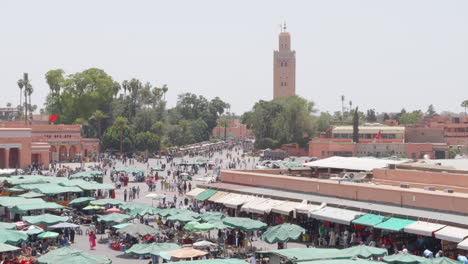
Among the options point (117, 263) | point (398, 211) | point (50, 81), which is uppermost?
point (50, 81)

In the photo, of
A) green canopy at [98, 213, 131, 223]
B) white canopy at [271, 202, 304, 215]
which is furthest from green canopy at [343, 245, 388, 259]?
green canopy at [98, 213, 131, 223]

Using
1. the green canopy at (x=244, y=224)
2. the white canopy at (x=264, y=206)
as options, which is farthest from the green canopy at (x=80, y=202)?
the green canopy at (x=244, y=224)

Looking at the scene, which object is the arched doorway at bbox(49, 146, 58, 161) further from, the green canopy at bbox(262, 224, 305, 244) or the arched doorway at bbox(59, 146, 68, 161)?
the green canopy at bbox(262, 224, 305, 244)

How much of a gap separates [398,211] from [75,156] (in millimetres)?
51038

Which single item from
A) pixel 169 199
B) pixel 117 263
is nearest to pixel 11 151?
pixel 169 199

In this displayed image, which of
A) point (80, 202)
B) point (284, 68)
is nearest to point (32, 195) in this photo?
point (80, 202)

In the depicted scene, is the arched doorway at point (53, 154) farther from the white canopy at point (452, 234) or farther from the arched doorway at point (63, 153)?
the white canopy at point (452, 234)

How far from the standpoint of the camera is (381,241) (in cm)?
2291

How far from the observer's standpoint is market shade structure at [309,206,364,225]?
2402 centimetres

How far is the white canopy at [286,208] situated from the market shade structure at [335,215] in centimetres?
117

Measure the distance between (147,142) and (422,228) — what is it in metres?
56.0

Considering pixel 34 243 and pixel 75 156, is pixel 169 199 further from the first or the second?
pixel 75 156

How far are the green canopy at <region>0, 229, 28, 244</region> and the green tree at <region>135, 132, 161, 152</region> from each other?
176ft

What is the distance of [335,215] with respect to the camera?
2461 centimetres
